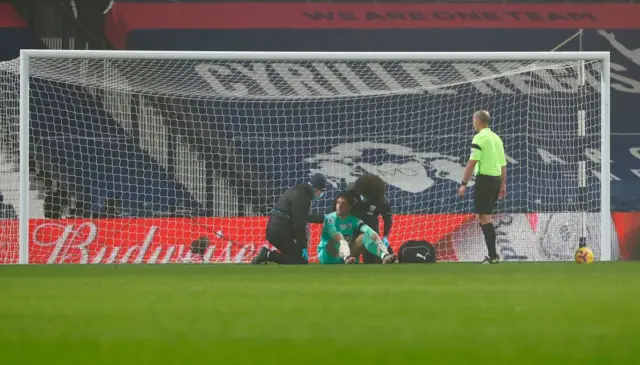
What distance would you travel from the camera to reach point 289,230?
34.0 ft

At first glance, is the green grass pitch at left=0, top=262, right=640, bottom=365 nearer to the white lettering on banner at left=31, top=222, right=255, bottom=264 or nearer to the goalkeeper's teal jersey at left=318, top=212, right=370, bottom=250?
the goalkeeper's teal jersey at left=318, top=212, right=370, bottom=250

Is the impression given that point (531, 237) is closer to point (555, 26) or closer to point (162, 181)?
point (162, 181)

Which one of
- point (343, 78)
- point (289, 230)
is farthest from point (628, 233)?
point (289, 230)

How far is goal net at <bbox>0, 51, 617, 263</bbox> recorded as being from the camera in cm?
1180

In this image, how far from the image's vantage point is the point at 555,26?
17.3m

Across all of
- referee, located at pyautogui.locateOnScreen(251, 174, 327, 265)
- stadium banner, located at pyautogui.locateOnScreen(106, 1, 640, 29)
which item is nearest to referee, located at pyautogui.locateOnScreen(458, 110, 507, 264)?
referee, located at pyautogui.locateOnScreen(251, 174, 327, 265)

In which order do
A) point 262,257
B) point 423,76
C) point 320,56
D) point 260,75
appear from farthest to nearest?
point 260,75 < point 423,76 < point 320,56 < point 262,257

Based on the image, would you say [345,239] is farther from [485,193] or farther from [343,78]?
[343,78]

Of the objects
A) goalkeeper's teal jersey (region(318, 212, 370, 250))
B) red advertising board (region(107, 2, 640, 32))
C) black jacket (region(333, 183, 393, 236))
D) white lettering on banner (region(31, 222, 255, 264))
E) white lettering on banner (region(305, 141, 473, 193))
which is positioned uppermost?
red advertising board (region(107, 2, 640, 32))

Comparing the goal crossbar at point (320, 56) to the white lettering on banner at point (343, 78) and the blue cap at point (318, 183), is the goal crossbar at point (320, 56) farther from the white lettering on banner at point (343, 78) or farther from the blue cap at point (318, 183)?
the white lettering on banner at point (343, 78)

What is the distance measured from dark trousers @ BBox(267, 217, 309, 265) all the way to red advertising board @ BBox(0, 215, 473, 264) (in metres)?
1.64

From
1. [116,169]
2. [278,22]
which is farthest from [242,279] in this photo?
[278,22]

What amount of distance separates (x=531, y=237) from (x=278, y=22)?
640 cm

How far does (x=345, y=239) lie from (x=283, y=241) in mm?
654
